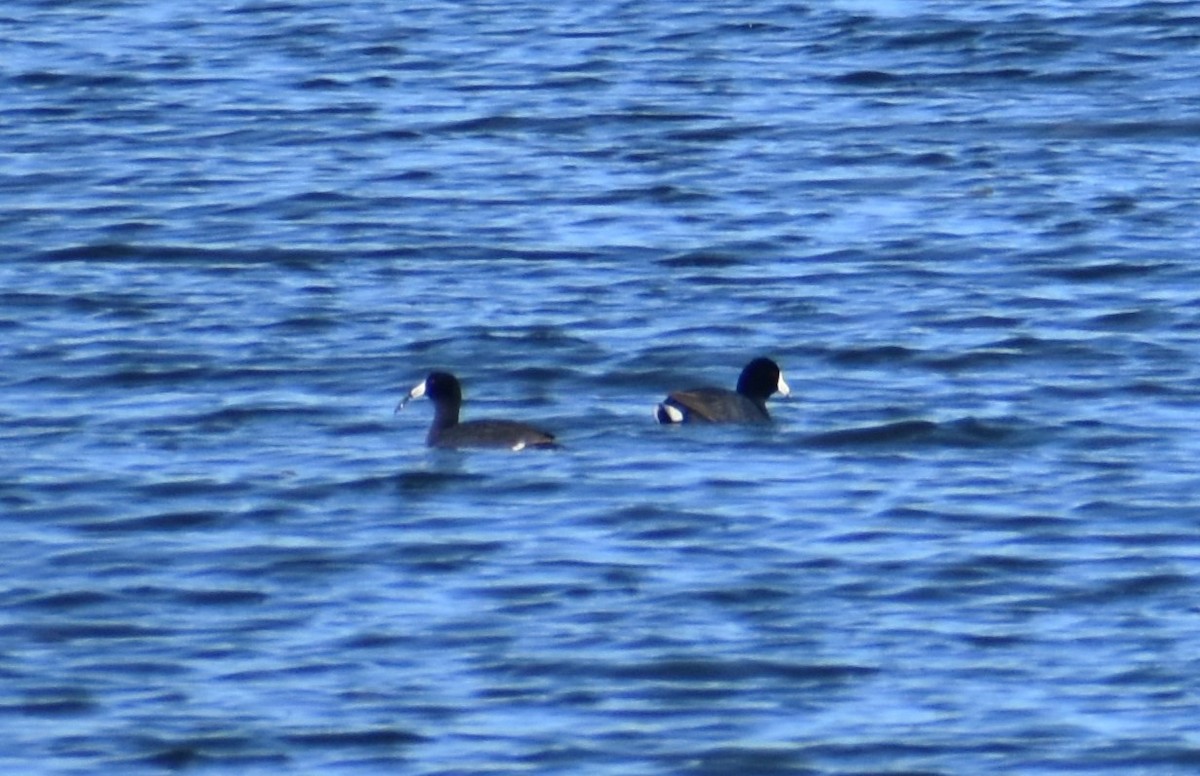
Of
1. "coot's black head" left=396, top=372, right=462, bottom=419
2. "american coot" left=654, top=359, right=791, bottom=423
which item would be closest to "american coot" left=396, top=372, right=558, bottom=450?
"coot's black head" left=396, top=372, right=462, bottom=419

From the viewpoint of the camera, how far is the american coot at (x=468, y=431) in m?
14.9

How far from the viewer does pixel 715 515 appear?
45.6 feet

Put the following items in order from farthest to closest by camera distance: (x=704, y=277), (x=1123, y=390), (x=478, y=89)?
(x=478, y=89)
(x=704, y=277)
(x=1123, y=390)

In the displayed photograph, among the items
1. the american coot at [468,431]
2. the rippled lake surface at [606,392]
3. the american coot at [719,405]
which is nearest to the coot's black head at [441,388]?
the american coot at [468,431]

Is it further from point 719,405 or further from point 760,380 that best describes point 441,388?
point 760,380

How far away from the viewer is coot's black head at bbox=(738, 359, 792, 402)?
51.3 feet

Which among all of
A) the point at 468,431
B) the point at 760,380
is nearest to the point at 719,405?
the point at 760,380

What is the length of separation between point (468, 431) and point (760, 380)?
149 centimetres

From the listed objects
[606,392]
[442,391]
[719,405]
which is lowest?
[606,392]

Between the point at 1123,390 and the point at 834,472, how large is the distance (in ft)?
6.71

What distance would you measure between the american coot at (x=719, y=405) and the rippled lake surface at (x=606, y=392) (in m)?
0.11

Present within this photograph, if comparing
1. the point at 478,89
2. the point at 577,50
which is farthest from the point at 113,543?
the point at 577,50

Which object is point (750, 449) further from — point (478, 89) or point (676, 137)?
point (478, 89)

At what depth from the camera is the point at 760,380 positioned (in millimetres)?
15664
